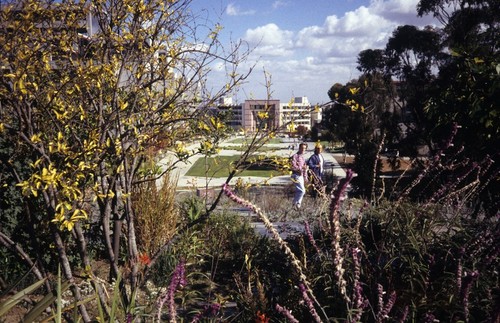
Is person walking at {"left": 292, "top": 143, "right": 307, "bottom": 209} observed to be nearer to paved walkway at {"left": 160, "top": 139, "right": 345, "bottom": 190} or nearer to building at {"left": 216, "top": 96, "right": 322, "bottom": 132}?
paved walkway at {"left": 160, "top": 139, "right": 345, "bottom": 190}

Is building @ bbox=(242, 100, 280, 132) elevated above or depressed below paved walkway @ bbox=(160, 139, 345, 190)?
above

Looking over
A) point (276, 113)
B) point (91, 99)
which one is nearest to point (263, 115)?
point (276, 113)

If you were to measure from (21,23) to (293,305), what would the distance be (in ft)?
8.76

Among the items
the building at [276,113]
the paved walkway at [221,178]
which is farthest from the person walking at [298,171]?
the building at [276,113]

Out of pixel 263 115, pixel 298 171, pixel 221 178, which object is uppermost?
pixel 263 115

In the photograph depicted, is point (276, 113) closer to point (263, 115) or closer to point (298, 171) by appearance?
point (263, 115)

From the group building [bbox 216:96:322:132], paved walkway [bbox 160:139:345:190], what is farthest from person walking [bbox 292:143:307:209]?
building [bbox 216:96:322:132]

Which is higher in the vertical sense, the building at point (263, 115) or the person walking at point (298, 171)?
the building at point (263, 115)

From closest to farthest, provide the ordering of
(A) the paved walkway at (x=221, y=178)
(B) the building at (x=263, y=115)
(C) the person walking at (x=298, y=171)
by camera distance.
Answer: (C) the person walking at (x=298, y=171)
(B) the building at (x=263, y=115)
(A) the paved walkway at (x=221, y=178)

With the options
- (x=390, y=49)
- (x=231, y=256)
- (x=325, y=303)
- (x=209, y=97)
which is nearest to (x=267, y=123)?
(x=209, y=97)

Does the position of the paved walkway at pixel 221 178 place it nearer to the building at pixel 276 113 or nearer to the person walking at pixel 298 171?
the person walking at pixel 298 171

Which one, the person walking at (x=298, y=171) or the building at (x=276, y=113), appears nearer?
the person walking at (x=298, y=171)

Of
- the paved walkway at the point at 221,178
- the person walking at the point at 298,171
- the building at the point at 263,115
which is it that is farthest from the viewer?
the paved walkway at the point at 221,178

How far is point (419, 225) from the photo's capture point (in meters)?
4.01
